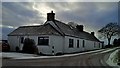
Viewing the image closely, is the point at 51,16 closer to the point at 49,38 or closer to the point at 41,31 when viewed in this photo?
the point at 41,31

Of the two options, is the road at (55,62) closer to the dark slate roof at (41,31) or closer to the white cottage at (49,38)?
the white cottage at (49,38)

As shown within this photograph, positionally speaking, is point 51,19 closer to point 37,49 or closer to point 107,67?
point 37,49

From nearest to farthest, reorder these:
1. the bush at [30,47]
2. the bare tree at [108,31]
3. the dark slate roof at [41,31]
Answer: the bush at [30,47] < the dark slate roof at [41,31] < the bare tree at [108,31]

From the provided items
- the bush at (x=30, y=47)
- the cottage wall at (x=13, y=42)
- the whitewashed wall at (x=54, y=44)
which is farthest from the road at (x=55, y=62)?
the cottage wall at (x=13, y=42)

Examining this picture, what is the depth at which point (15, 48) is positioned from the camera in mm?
33062

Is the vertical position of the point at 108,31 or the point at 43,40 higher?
the point at 108,31

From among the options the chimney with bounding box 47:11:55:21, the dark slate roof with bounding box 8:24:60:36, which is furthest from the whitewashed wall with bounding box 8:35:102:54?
the chimney with bounding box 47:11:55:21

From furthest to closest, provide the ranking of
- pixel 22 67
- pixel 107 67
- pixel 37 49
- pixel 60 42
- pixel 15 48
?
pixel 15 48, pixel 60 42, pixel 37 49, pixel 107 67, pixel 22 67

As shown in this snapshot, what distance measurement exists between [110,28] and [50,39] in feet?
129

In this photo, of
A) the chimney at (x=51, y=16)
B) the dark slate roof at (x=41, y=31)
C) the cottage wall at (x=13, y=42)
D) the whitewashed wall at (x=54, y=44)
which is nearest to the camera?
the whitewashed wall at (x=54, y=44)

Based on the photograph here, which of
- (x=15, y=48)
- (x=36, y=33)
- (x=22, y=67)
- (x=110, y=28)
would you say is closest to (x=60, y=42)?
(x=36, y=33)

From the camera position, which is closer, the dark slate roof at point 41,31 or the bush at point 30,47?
the bush at point 30,47

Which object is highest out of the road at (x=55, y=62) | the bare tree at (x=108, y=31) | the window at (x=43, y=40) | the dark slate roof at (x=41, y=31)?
the bare tree at (x=108, y=31)

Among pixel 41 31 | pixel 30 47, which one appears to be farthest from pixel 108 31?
pixel 30 47
